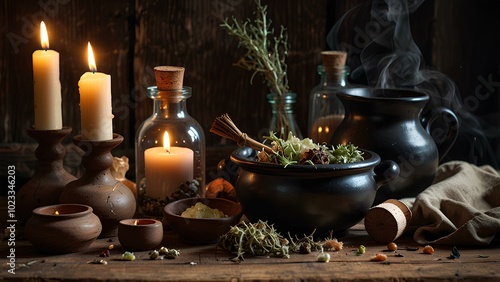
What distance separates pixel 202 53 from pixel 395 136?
0.60 meters

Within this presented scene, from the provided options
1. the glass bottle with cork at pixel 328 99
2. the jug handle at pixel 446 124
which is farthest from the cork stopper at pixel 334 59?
the jug handle at pixel 446 124

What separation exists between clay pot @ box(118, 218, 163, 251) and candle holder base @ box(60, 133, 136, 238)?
0.08m

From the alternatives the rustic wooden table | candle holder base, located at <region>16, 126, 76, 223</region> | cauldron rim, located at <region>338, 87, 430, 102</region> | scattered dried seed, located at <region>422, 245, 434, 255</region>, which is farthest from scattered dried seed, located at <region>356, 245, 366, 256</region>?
candle holder base, located at <region>16, 126, 76, 223</region>

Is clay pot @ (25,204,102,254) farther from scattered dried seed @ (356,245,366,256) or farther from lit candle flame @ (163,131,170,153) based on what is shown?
scattered dried seed @ (356,245,366,256)

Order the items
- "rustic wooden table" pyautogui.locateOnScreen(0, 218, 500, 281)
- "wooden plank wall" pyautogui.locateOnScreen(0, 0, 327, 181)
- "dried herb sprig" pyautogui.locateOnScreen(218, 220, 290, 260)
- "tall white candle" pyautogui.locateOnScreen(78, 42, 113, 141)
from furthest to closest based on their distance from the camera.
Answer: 1. "wooden plank wall" pyautogui.locateOnScreen(0, 0, 327, 181)
2. "tall white candle" pyautogui.locateOnScreen(78, 42, 113, 141)
3. "dried herb sprig" pyautogui.locateOnScreen(218, 220, 290, 260)
4. "rustic wooden table" pyautogui.locateOnScreen(0, 218, 500, 281)

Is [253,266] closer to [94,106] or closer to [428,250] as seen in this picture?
[428,250]

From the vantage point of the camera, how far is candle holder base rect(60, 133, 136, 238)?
4.79ft

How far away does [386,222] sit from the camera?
146cm

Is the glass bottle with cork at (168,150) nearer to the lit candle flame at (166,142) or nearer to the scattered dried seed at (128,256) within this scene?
the lit candle flame at (166,142)

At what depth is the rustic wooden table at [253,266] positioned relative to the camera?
1261 millimetres

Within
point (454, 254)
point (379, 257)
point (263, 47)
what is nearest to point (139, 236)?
point (379, 257)

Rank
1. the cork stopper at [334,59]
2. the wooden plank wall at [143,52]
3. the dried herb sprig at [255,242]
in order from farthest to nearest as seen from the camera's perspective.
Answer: the wooden plank wall at [143,52]
the cork stopper at [334,59]
the dried herb sprig at [255,242]

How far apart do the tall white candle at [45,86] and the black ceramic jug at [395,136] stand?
59 cm

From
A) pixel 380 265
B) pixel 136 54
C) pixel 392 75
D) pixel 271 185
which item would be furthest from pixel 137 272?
pixel 392 75
